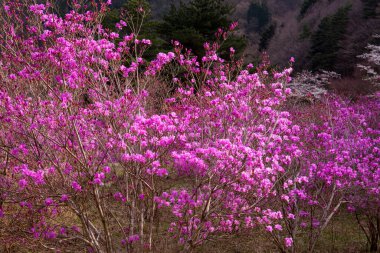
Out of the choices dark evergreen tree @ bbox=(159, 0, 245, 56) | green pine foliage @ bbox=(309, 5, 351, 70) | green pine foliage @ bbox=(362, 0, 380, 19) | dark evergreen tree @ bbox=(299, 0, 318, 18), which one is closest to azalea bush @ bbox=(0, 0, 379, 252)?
dark evergreen tree @ bbox=(159, 0, 245, 56)

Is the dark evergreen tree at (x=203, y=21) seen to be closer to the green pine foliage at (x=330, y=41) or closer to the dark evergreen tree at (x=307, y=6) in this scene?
the green pine foliage at (x=330, y=41)

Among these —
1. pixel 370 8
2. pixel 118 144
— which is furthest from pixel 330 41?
pixel 118 144

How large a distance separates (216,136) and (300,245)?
3833 mm

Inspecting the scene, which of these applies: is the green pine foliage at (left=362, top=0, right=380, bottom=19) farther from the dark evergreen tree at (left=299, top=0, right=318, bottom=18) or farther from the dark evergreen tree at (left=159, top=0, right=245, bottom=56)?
the dark evergreen tree at (left=299, top=0, right=318, bottom=18)

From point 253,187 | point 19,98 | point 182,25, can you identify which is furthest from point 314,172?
point 182,25

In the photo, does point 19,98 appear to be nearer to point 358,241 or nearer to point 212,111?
point 212,111

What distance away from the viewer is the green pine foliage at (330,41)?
29.1 meters

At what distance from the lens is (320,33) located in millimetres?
31156

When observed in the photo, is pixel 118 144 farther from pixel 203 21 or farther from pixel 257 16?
pixel 257 16

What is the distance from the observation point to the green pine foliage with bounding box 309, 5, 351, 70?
2914 centimetres

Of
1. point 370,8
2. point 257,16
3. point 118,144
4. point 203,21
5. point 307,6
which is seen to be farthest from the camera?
point 257,16

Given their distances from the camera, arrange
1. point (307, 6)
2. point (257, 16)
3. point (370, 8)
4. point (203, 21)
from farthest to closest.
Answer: point (257, 16) < point (307, 6) < point (370, 8) < point (203, 21)

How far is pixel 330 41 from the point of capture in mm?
29219

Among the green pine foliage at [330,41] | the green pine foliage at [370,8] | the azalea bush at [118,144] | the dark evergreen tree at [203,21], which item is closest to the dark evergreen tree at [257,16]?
the green pine foliage at [370,8]
